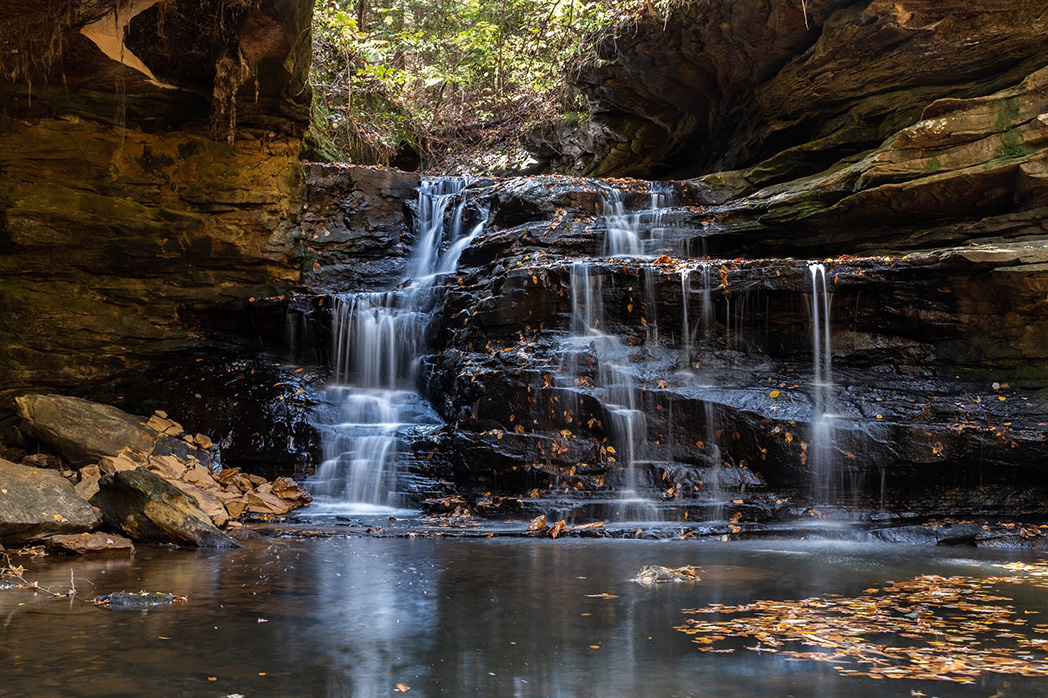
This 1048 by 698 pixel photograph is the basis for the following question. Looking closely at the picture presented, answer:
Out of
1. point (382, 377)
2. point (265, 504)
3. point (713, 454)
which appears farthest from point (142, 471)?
point (713, 454)

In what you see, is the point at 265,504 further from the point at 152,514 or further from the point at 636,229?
the point at 636,229

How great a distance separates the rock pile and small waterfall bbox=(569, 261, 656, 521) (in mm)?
4297

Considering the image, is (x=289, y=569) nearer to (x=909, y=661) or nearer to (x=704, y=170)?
(x=909, y=661)

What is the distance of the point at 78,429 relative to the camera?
9586 mm

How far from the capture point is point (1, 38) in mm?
→ 8820

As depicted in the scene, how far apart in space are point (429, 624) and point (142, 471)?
4587 millimetres

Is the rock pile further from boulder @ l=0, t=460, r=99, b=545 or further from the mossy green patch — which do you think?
the mossy green patch

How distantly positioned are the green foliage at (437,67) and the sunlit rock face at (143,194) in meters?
2.88

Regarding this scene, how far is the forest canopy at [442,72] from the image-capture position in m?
16.2

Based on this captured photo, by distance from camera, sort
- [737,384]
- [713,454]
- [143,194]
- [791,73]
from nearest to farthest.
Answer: [713,454], [737,384], [143,194], [791,73]

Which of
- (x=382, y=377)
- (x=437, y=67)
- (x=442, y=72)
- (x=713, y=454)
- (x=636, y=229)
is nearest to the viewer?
(x=713, y=454)

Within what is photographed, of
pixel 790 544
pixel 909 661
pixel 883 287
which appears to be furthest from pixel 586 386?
pixel 909 661

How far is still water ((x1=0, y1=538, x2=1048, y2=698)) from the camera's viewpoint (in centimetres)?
309

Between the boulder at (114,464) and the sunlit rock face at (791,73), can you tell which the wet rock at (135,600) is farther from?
the sunlit rock face at (791,73)
